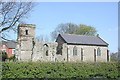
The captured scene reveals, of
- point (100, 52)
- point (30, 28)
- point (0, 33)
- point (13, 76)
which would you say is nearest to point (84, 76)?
point (13, 76)

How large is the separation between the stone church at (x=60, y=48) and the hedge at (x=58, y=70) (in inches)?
450

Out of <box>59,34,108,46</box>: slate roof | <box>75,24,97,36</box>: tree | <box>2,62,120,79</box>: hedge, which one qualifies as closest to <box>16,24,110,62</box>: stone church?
<box>59,34,108,46</box>: slate roof

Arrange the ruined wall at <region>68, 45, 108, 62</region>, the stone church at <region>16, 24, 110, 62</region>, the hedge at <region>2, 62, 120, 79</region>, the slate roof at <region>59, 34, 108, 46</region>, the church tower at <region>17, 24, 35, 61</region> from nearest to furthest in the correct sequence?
the hedge at <region>2, 62, 120, 79</region> < the stone church at <region>16, 24, 110, 62</region> < the church tower at <region>17, 24, 35, 61</region> < the ruined wall at <region>68, 45, 108, 62</region> < the slate roof at <region>59, 34, 108, 46</region>

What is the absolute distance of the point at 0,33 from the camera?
27.2 meters

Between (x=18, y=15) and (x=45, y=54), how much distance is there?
1332 centimetres

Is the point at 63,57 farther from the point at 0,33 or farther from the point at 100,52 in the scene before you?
the point at 0,33

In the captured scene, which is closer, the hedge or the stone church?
the hedge

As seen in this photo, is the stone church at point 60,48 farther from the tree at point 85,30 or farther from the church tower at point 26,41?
the tree at point 85,30

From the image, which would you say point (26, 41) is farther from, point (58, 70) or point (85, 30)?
point (85, 30)

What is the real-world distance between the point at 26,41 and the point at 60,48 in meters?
6.47

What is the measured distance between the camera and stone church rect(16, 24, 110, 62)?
4088 centimetres

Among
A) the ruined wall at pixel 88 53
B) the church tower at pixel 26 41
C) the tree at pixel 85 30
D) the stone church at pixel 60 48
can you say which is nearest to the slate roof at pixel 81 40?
the stone church at pixel 60 48

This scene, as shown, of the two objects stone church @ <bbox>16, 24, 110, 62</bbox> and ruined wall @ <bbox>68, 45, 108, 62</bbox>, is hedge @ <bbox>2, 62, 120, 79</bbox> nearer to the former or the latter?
stone church @ <bbox>16, 24, 110, 62</bbox>

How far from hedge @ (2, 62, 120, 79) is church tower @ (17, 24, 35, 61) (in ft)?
61.6
